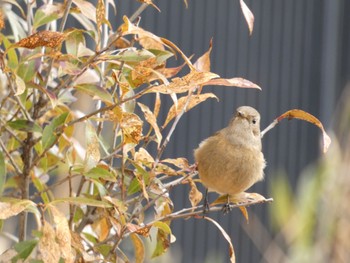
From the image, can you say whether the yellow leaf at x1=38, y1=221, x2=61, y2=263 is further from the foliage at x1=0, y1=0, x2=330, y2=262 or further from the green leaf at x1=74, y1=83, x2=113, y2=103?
the green leaf at x1=74, y1=83, x2=113, y2=103

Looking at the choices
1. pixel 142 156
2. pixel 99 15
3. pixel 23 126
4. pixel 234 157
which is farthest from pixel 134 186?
pixel 234 157

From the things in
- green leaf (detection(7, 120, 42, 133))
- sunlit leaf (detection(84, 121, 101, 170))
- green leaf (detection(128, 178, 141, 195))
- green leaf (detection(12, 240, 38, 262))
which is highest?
green leaf (detection(7, 120, 42, 133))

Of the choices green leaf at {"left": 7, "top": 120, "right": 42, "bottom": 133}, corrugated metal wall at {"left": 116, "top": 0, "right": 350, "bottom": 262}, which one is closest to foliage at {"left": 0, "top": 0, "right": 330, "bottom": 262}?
green leaf at {"left": 7, "top": 120, "right": 42, "bottom": 133}

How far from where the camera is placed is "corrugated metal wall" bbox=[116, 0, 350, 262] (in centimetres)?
534

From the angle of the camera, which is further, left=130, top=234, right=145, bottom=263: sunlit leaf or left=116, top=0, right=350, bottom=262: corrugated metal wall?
left=116, top=0, right=350, bottom=262: corrugated metal wall

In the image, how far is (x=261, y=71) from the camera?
576 cm

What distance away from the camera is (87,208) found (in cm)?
159

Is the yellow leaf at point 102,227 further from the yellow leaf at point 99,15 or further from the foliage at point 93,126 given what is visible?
the yellow leaf at point 99,15

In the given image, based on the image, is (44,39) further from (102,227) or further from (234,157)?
(234,157)

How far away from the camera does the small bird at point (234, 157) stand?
6.80ft

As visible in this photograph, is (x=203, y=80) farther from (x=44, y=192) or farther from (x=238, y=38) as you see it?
(x=238, y=38)

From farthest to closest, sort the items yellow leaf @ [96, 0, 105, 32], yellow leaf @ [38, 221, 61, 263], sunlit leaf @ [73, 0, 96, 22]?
sunlit leaf @ [73, 0, 96, 22] → yellow leaf @ [96, 0, 105, 32] → yellow leaf @ [38, 221, 61, 263]

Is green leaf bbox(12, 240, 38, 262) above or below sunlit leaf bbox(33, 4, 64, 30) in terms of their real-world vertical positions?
below

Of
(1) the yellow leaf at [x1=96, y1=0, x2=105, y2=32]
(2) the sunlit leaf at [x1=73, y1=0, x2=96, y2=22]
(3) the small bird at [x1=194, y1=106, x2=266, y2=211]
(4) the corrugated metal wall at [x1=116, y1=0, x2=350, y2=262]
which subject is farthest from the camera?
(4) the corrugated metal wall at [x1=116, y1=0, x2=350, y2=262]
